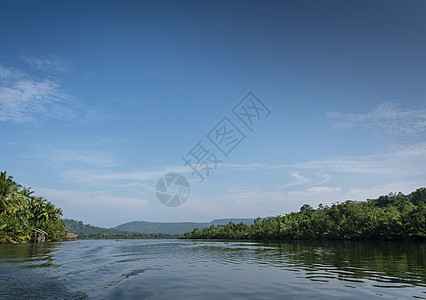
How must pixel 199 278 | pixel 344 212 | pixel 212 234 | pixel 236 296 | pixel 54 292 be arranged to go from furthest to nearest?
pixel 212 234 < pixel 344 212 < pixel 199 278 < pixel 54 292 < pixel 236 296

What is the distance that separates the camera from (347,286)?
37.7 ft

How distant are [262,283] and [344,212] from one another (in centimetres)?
6739

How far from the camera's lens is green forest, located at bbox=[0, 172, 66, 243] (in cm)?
4812

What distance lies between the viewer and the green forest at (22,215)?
48.1 m

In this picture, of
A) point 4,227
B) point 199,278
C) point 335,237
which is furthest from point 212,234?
point 199,278

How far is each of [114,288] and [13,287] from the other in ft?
14.0

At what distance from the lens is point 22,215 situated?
64.2m

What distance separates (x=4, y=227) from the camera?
47.6m

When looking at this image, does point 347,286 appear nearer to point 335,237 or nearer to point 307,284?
point 307,284

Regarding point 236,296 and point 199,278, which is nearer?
point 236,296

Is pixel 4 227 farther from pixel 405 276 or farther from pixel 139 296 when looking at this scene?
→ pixel 405 276

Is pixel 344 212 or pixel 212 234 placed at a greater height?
pixel 344 212

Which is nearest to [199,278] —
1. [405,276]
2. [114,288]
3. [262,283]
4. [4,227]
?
[262,283]

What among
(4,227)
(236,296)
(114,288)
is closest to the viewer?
(236,296)
